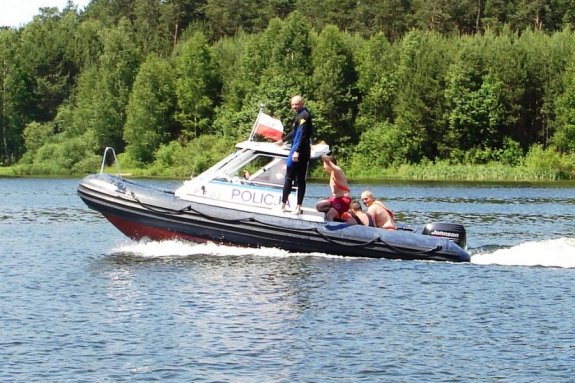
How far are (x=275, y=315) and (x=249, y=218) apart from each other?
16.9 feet

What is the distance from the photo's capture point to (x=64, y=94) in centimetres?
9950

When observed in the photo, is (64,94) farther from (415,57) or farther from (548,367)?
(548,367)

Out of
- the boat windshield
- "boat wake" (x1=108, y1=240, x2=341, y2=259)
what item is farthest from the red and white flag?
"boat wake" (x1=108, y1=240, x2=341, y2=259)

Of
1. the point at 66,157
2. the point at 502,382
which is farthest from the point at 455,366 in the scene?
the point at 66,157

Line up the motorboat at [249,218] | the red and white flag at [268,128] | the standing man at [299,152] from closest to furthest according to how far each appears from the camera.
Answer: the standing man at [299,152] → the motorboat at [249,218] → the red and white flag at [268,128]

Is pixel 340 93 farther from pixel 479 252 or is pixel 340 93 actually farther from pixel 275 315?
pixel 275 315

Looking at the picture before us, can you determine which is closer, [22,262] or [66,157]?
[22,262]

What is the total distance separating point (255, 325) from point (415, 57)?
63.8 m

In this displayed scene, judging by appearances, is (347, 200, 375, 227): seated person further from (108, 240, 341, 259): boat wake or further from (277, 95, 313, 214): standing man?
(277, 95, 313, 214): standing man

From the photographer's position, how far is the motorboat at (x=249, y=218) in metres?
21.0

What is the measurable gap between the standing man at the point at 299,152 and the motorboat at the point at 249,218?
408mm

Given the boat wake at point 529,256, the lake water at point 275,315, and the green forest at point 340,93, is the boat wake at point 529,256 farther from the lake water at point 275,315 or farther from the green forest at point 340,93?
the green forest at point 340,93

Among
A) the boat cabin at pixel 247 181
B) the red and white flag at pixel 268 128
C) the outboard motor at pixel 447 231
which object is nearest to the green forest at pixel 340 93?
the outboard motor at pixel 447 231

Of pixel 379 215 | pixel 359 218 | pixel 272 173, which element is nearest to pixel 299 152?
pixel 272 173
